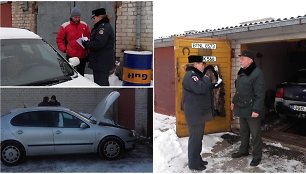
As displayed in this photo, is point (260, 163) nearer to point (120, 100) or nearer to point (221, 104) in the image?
point (221, 104)

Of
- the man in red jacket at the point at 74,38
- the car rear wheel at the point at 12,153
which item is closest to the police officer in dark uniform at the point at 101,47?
the man in red jacket at the point at 74,38

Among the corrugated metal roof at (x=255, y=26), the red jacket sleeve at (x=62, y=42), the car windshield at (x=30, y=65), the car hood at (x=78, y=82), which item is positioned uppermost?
the corrugated metal roof at (x=255, y=26)

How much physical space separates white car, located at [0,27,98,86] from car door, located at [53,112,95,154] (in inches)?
16.2

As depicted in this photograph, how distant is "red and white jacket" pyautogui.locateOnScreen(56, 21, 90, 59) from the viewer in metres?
4.91

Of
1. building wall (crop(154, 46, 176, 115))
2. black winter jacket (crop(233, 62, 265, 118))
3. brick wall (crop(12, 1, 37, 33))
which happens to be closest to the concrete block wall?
black winter jacket (crop(233, 62, 265, 118))

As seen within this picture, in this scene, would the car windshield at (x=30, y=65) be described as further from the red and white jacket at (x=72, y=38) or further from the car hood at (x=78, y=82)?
the red and white jacket at (x=72, y=38)

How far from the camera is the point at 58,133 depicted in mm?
3689

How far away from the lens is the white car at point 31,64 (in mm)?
3600

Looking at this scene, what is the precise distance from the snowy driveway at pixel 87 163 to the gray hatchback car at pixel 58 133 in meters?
0.09

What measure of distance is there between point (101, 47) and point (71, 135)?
4.98ft

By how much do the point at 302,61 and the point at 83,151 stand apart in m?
7.29

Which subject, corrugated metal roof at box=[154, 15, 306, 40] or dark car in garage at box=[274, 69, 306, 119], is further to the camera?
dark car in garage at box=[274, 69, 306, 119]

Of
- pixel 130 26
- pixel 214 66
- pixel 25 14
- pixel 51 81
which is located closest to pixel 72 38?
pixel 51 81

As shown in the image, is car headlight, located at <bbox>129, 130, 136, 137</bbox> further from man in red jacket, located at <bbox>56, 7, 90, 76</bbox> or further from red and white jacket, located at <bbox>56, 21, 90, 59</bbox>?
red and white jacket, located at <bbox>56, 21, 90, 59</bbox>
